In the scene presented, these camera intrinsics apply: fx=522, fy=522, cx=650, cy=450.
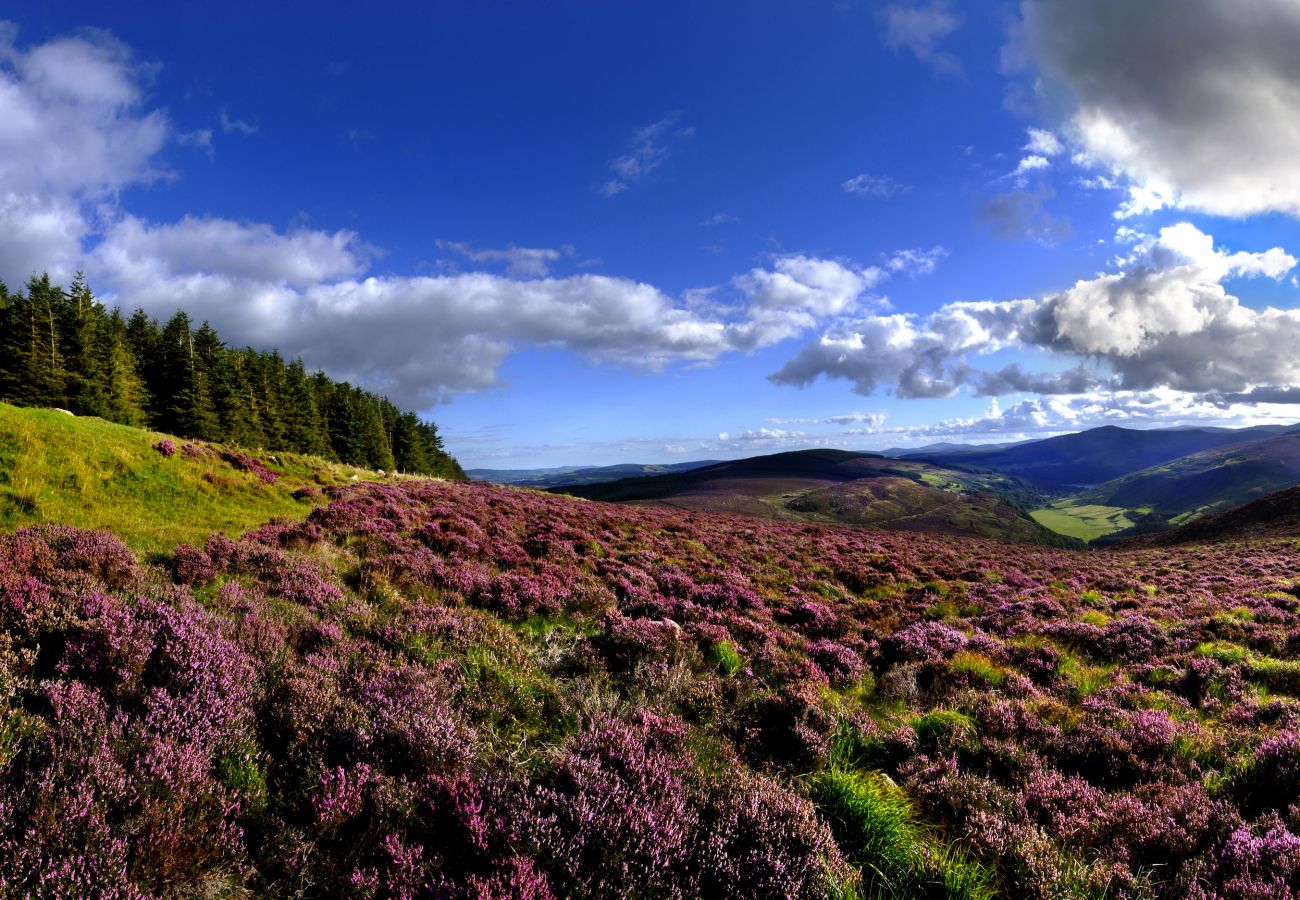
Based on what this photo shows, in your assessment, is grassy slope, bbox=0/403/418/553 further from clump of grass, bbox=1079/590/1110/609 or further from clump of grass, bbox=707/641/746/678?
clump of grass, bbox=1079/590/1110/609

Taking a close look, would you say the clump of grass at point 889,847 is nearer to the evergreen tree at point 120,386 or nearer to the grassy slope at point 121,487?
the grassy slope at point 121,487

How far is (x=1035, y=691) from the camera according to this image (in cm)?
886

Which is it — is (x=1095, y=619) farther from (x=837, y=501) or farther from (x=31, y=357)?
(x=837, y=501)

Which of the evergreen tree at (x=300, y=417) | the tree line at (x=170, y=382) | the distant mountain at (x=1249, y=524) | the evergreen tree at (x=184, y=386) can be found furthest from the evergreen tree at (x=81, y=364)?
the distant mountain at (x=1249, y=524)

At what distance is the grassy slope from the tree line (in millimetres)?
28173

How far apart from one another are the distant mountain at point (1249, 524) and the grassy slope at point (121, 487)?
64103 mm

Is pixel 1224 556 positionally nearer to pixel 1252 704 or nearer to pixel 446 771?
pixel 1252 704

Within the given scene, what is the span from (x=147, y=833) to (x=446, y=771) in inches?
71.3

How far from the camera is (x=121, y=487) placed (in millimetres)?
15812

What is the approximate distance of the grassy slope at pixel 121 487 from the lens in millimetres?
12500

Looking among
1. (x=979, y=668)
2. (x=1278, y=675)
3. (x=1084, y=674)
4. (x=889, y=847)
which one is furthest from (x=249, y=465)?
(x=1278, y=675)

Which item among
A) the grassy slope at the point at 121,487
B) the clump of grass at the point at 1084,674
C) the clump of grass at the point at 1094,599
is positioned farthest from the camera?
the clump of grass at the point at 1094,599

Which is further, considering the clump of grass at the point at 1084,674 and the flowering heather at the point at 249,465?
the flowering heather at the point at 249,465

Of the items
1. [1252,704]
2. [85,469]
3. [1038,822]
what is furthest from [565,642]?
[85,469]
